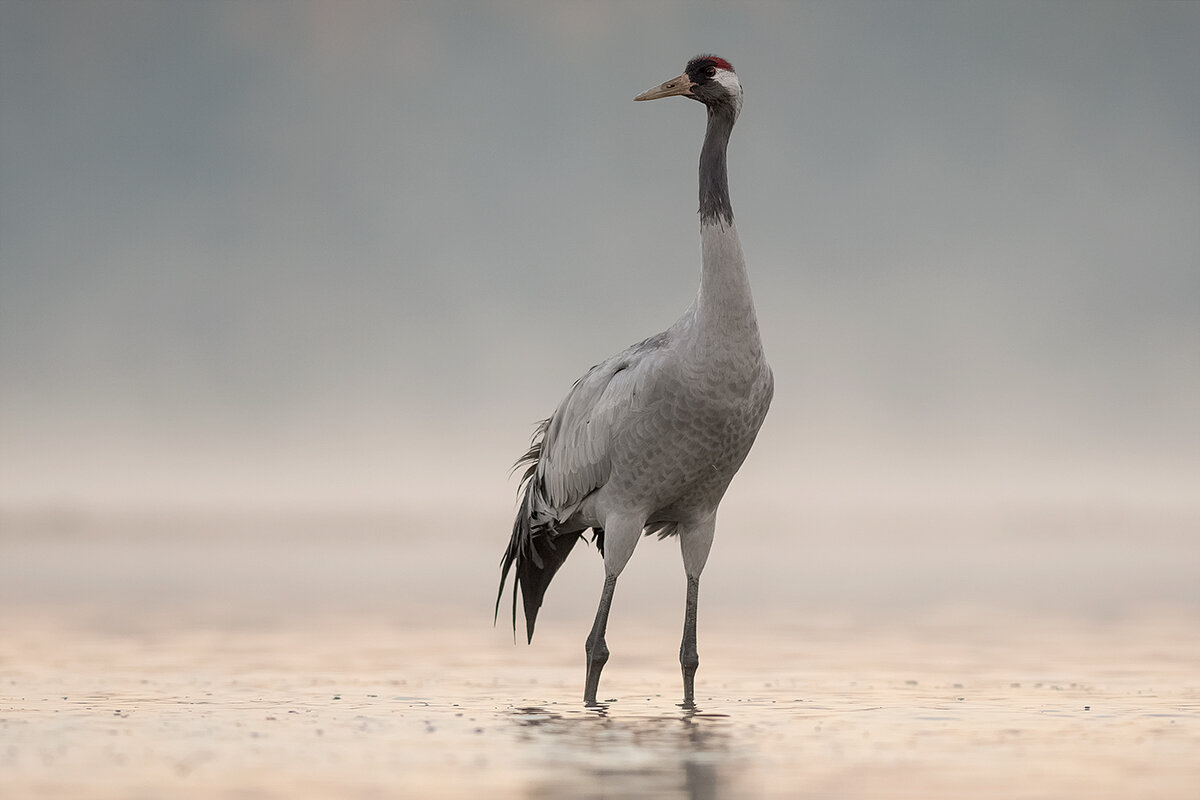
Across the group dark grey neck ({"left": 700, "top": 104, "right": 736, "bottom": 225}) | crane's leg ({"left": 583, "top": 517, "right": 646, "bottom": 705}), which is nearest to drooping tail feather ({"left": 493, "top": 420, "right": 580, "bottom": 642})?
crane's leg ({"left": 583, "top": 517, "right": 646, "bottom": 705})

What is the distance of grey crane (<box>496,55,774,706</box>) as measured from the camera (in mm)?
9031

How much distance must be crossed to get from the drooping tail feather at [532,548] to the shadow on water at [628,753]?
5.83ft

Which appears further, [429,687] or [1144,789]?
[429,687]

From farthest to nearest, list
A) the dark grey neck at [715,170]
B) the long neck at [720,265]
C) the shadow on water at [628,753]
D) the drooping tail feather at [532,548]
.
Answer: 1. the drooping tail feather at [532,548]
2. the dark grey neck at [715,170]
3. the long neck at [720,265]
4. the shadow on water at [628,753]

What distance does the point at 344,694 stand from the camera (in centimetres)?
945

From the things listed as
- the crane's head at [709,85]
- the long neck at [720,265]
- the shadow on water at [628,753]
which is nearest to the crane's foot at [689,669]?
the shadow on water at [628,753]

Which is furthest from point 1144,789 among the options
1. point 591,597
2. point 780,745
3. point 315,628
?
point 591,597

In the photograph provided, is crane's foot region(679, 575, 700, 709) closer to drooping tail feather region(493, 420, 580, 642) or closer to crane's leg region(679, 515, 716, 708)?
crane's leg region(679, 515, 716, 708)

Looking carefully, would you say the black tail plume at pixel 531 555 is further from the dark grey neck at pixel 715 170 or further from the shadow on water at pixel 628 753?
the dark grey neck at pixel 715 170

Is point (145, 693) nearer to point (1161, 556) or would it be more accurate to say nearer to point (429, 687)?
point (429, 687)

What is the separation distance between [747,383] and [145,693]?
386 centimetres

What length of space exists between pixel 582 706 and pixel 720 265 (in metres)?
2.62

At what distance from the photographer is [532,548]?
35.2 ft

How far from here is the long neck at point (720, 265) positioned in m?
9.02
